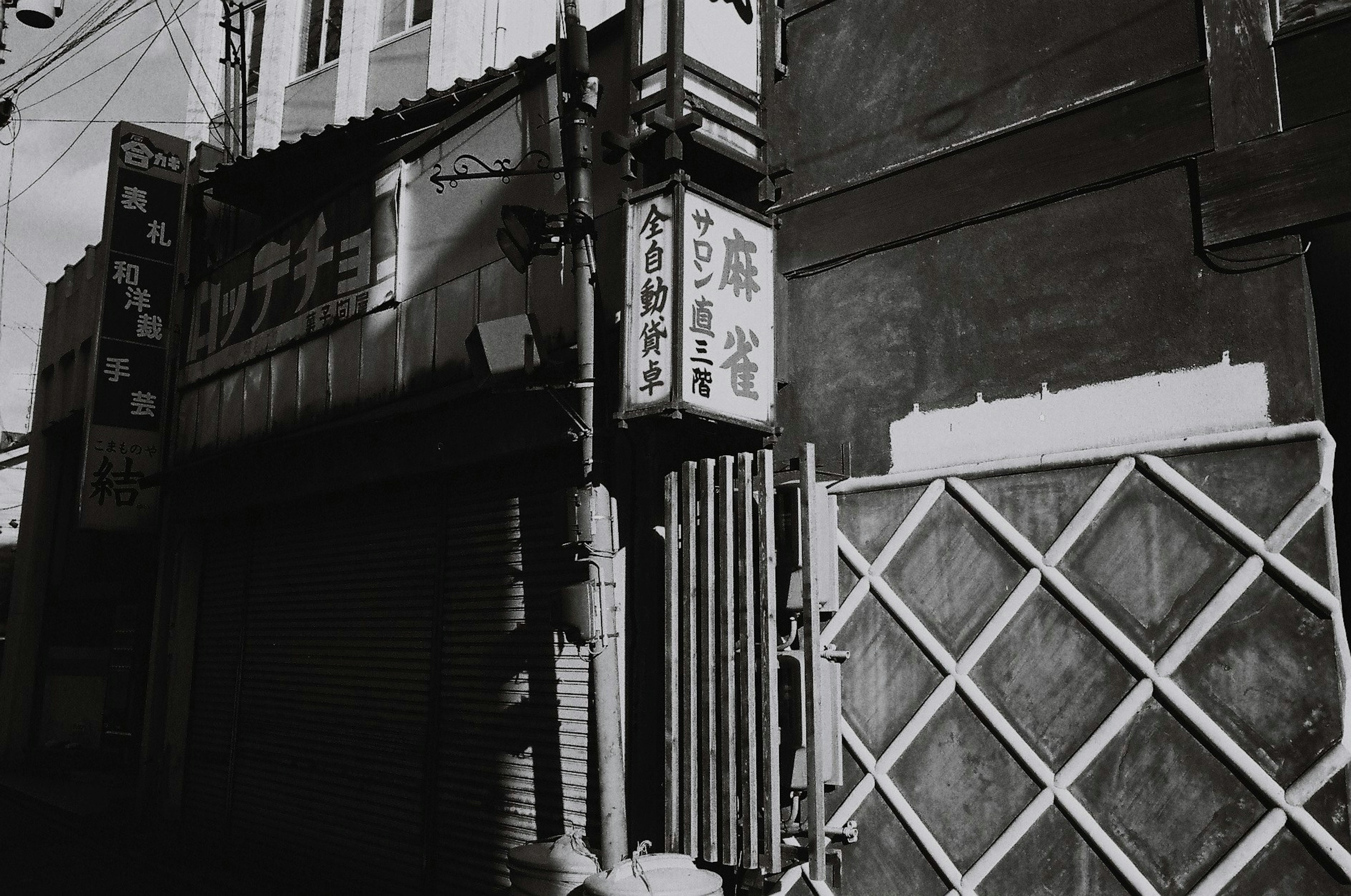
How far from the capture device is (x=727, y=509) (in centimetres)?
740

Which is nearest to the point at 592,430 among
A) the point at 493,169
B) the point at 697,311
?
the point at 697,311

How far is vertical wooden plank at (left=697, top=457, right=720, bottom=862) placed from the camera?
283 inches

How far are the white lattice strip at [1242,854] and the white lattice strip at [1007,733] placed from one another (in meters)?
0.97

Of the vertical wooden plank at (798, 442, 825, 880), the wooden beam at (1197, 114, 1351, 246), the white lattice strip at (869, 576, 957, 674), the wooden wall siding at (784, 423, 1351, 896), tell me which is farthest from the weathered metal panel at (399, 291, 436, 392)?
the wooden beam at (1197, 114, 1351, 246)

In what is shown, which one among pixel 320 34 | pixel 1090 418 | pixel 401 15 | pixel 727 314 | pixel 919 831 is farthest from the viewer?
pixel 320 34

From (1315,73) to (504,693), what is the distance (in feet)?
25.9

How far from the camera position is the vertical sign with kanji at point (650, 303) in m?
7.12

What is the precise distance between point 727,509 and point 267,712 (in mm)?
7990

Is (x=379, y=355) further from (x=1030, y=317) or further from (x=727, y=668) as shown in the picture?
(x=1030, y=317)

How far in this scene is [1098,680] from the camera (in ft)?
19.6

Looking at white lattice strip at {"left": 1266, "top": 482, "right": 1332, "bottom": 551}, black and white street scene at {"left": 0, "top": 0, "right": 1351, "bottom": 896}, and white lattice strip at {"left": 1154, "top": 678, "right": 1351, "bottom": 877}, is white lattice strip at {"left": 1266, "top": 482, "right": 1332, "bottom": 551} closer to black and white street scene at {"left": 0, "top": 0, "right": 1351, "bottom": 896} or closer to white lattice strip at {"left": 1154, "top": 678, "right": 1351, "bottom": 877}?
black and white street scene at {"left": 0, "top": 0, "right": 1351, "bottom": 896}

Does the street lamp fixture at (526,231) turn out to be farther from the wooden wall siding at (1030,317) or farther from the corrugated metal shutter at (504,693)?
the corrugated metal shutter at (504,693)

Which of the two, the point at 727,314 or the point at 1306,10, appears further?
the point at 727,314

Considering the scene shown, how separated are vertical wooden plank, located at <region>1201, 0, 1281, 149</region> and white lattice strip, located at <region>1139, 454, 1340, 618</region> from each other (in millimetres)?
1958
